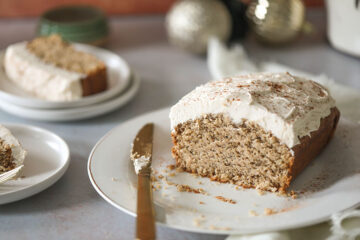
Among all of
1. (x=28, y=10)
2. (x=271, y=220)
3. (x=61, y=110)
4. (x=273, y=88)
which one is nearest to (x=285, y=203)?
(x=271, y=220)

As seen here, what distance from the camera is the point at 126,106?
6.55 feet

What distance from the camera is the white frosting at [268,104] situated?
4.22 feet

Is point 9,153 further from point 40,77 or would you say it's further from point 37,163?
point 40,77

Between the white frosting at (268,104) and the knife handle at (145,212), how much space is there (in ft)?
0.77

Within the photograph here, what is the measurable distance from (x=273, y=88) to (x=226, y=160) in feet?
0.86

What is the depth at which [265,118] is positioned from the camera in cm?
129

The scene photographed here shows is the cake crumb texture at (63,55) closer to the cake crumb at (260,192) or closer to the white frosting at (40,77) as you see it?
the white frosting at (40,77)

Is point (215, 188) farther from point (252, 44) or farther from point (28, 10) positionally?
point (28, 10)

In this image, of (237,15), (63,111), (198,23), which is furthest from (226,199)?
(237,15)

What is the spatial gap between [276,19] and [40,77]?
1.25 metres

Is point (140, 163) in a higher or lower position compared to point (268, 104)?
lower

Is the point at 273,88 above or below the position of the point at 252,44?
above

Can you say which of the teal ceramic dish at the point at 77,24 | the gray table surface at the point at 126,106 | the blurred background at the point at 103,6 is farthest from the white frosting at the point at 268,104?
the blurred background at the point at 103,6

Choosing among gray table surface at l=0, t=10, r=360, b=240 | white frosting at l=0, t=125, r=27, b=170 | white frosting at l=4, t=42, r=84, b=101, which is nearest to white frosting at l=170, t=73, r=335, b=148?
gray table surface at l=0, t=10, r=360, b=240
